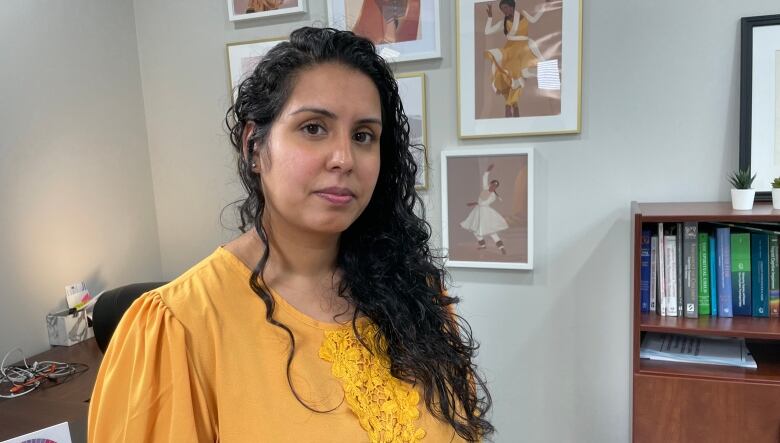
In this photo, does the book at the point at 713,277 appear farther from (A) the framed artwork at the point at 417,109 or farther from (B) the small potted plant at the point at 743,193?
(A) the framed artwork at the point at 417,109

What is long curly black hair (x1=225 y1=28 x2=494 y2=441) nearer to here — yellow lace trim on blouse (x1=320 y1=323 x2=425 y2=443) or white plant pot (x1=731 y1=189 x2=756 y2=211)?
yellow lace trim on blouse (x1=320 y1=323 x2=425 y2=443)

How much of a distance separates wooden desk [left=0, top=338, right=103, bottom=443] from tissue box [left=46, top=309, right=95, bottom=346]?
0.15m

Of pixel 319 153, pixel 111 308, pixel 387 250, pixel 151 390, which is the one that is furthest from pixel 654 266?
pixel 111 308

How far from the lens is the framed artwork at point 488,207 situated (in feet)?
6.07

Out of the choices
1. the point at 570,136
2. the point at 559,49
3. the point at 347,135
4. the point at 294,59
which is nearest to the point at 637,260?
the point at 570,136

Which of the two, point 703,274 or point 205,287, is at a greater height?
point 205,287

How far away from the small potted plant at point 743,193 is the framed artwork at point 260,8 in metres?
1.56

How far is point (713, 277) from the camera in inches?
59.8

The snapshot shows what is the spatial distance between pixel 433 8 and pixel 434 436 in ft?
4.72

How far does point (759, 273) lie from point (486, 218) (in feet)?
2.68

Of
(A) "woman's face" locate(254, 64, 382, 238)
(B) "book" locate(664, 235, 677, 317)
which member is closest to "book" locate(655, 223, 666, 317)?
(B) "book" locate(664, 235, 677, 317)

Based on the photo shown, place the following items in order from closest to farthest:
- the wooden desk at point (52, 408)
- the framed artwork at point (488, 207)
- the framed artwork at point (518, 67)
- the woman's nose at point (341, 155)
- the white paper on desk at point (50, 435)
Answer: the woman's nose at point (341, 155) → the white paper on desk at point (50, 435) → the wooden desk at point (52, 408) → the framed artwork at point (518, 67) → the framed artwork at point (488, 207)

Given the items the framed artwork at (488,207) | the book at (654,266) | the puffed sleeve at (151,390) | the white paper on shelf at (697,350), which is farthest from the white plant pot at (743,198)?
the puffed sleeve at (151,390)

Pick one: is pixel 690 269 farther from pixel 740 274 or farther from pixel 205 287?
pixel 205 287
